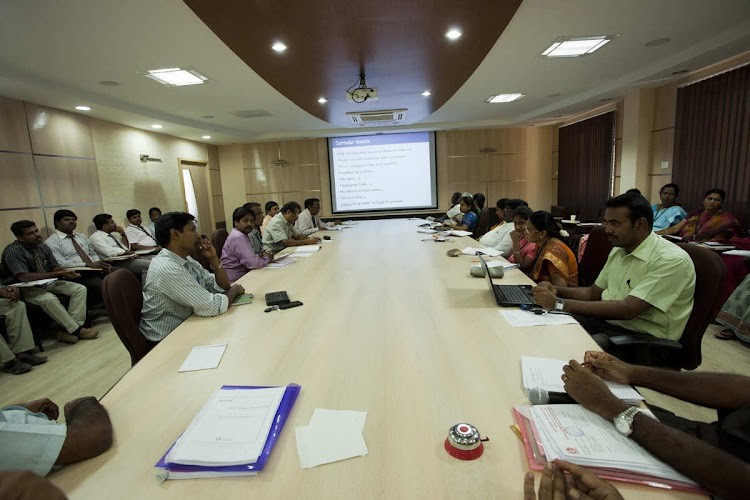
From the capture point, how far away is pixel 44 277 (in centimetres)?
380

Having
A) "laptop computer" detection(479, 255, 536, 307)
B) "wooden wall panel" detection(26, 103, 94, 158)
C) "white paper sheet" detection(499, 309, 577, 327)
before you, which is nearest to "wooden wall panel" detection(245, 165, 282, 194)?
"wooden wall panel" detection(26, 103, 94, 158)

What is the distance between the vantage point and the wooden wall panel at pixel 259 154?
959cm

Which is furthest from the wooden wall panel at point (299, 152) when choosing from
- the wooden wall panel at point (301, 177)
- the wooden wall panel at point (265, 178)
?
the wooden wall panel at point (265, 178)

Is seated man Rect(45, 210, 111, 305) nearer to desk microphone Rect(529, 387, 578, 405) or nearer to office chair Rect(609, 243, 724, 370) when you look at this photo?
desk microphone Rect(529, 387, 578, 405)

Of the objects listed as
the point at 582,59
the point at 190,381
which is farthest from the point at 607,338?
the point at 582,59

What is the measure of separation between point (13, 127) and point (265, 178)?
5.54 m

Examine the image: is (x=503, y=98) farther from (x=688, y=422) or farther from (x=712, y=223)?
(x=688, y=422)

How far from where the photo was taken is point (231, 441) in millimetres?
969

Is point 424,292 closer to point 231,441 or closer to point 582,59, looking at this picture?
point 231,441

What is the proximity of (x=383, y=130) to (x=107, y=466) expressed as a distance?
342 inches

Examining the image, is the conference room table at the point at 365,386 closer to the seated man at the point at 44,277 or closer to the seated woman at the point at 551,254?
the seated woman at the point at 551,254

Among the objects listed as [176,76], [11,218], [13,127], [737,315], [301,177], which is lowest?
[737,315]

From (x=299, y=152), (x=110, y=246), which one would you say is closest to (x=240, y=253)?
(x=110, y=246)

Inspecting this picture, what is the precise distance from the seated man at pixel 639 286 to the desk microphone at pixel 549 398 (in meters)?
0.83
